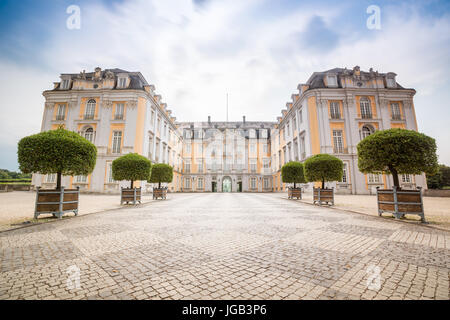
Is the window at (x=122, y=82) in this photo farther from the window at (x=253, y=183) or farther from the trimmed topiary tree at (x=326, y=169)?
the window at (x=253, y=183)

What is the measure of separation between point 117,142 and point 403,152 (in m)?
25.2

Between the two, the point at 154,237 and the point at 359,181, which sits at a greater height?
the point at 359,181

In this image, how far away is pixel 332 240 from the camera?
3.76 meters

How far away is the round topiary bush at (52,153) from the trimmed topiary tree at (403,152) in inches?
423

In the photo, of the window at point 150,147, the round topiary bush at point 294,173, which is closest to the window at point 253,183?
the window at point 150,147

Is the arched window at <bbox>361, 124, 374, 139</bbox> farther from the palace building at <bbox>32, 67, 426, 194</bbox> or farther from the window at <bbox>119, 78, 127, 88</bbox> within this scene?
the window at <bbox>119, 78, 127, 88</bbox>

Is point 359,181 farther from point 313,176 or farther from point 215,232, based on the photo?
point 215,232

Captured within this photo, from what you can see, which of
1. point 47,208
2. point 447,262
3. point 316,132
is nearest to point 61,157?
point 47,208

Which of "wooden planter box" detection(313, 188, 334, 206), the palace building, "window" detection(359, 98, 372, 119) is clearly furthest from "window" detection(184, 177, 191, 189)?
"wooden planter box" detection(313, 188, 334, 206)

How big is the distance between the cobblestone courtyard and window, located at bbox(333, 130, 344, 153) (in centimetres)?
2059

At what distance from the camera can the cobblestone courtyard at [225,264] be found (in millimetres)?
1869

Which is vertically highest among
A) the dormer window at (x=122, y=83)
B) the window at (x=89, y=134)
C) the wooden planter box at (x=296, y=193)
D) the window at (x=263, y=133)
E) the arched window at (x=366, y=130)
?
the dormer window at (x=122, y=83)

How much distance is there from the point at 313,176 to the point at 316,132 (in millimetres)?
12608

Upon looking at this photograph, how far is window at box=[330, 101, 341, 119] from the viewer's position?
23.2m
